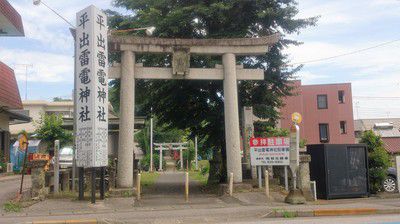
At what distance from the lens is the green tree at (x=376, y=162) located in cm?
1725

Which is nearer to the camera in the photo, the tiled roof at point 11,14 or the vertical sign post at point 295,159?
the vertical sign post at point 295,159

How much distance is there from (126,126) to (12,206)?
460 centimetres

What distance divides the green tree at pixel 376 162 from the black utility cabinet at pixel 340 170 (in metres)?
0.66

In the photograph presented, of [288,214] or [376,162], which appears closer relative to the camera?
[288,214]

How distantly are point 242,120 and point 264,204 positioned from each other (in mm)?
5386

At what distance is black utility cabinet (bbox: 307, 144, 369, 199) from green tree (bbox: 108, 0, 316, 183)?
4.47 meters

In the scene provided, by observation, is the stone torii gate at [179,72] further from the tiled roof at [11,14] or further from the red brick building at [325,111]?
the red brick building at [325,111]

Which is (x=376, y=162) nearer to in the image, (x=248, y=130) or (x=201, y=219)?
(x=248, y=130)

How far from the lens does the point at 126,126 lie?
52.4 ft

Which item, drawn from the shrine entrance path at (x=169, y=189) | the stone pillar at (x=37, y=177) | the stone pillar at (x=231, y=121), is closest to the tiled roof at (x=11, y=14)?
the stone pillar at (x=37, y=177)

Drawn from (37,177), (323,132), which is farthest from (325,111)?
(37,177)

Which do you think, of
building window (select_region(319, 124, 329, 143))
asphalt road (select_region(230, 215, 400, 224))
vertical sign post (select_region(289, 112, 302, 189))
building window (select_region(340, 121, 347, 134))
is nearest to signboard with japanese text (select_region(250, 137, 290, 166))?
vertical sign post (select_region(289, 112, 302, 189))

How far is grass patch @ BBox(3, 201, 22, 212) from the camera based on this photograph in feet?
43.2

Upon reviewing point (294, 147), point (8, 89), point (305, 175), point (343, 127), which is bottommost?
point (305, 175)
